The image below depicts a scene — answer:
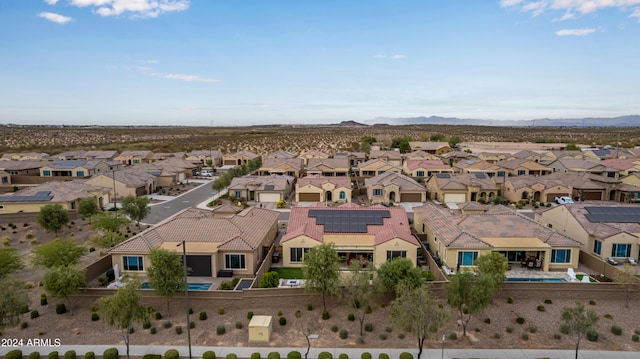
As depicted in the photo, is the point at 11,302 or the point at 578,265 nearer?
the point at 11,302

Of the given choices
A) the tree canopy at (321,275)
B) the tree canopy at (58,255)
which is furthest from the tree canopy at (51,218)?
the tree canopy at (321,275)

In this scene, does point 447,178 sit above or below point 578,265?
above

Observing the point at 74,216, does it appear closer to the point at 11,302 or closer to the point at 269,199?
the point at 269,199

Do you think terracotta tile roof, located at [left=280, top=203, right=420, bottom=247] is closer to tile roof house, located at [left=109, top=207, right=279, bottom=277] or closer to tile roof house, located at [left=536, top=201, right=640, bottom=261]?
tile roof house, located at [left=109, top=207, right=279, bottom=277]

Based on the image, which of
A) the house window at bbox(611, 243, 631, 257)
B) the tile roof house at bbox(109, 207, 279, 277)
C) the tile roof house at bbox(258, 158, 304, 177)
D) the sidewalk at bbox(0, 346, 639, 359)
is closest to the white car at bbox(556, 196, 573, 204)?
the house window at bbox(611, 243, 631, 257)

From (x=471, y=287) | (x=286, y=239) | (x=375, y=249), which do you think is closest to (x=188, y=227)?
(x=286, y=239)

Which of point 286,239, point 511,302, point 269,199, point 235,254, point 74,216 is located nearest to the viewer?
point 511,302

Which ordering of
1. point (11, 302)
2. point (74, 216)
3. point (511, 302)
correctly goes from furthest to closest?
point (74, 216) < point (511, 302) < point (11, 302)

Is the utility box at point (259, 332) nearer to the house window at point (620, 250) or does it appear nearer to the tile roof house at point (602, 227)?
the tile roof house at point (602, 227)
